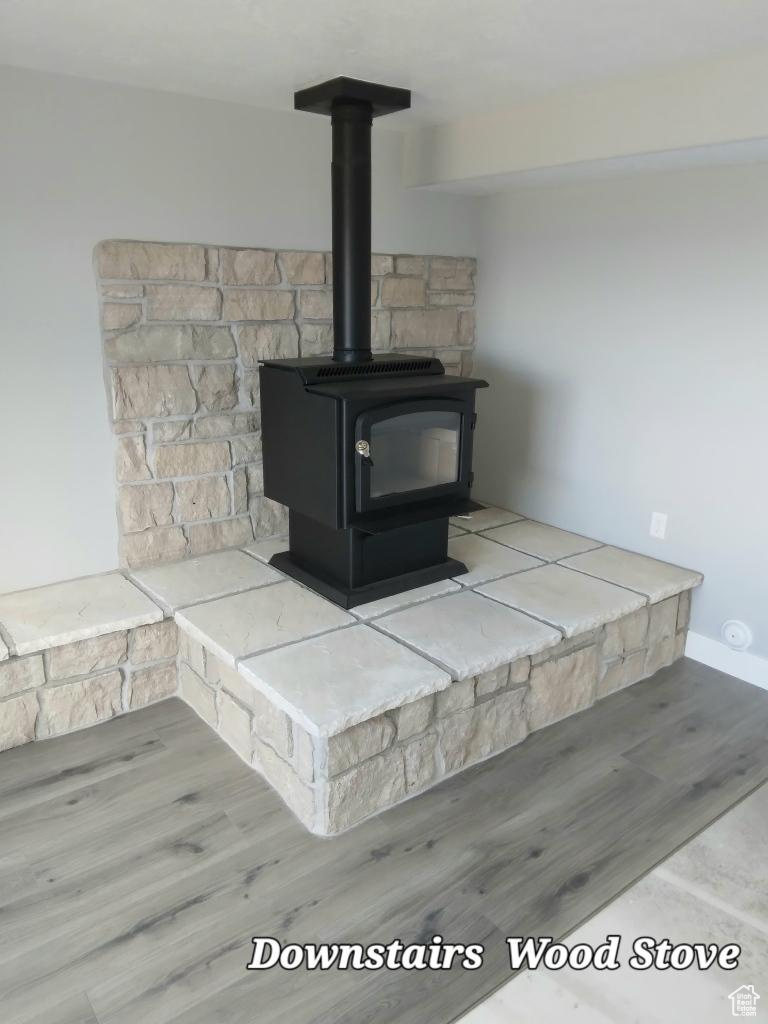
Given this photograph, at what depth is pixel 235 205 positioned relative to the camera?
2766 millimetres

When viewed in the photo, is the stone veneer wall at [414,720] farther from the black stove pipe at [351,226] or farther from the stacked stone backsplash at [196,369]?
the black stove pipe at [351,226]

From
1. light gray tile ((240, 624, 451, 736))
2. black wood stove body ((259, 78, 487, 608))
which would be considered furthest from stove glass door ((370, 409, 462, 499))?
light gray tile ((240, 624, 451, 736))

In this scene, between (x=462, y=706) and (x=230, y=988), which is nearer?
(x=230, y=988)

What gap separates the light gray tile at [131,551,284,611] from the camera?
2.61 meters

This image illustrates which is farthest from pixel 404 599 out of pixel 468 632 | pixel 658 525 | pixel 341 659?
pixel 658 525

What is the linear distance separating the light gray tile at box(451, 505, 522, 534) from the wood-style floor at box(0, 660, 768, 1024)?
1.08 metres

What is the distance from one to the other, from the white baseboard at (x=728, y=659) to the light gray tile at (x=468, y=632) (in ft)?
2.73

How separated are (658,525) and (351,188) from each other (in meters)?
1.72

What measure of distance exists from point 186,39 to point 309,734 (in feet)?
6.11

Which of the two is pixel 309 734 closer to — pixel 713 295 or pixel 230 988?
pixel 230 988

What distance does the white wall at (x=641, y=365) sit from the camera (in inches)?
103

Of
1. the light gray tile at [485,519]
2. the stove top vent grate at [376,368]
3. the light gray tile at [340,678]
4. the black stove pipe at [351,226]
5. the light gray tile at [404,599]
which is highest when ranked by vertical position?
the black stove pipe at [351,226]

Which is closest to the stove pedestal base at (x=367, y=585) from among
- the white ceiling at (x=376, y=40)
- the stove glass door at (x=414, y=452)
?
the stove glass door at (x=414, y=452)

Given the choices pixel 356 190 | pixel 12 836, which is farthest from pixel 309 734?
pixel 356 190
